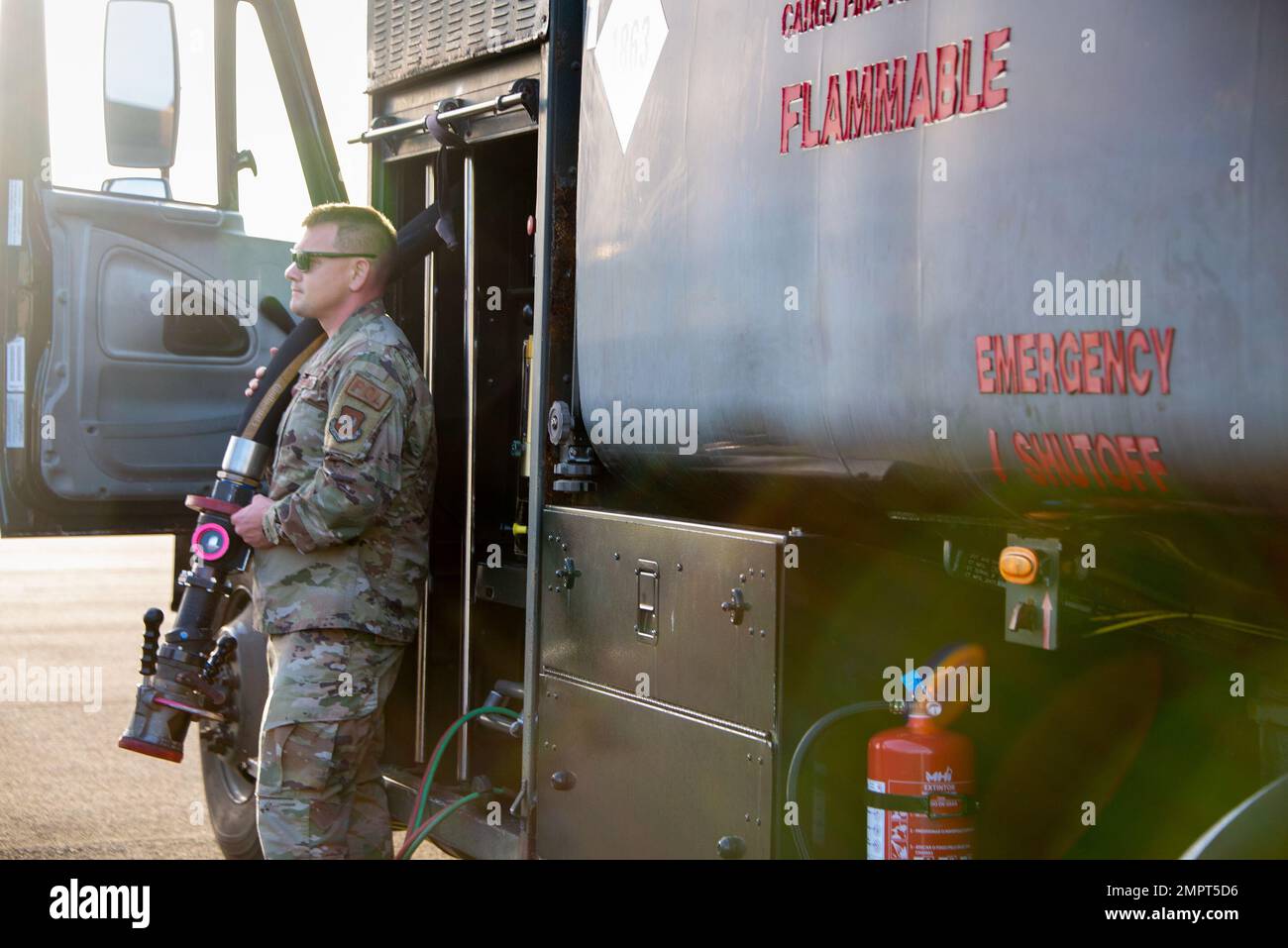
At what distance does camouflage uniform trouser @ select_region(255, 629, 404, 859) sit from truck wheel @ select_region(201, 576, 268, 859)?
2.69ft

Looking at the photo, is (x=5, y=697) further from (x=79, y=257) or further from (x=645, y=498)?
(x=645, y=498)

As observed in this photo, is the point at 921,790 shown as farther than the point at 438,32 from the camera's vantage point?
No

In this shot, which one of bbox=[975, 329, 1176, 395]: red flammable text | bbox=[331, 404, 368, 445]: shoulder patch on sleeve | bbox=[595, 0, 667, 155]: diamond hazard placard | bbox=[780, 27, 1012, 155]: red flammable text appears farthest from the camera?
bbox=[331, 404, 368, 445]: shoulder patch on sleeve

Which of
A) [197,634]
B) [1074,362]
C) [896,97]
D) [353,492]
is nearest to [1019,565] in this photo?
[1074,362]

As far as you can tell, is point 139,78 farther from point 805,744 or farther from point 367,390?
point 805,744

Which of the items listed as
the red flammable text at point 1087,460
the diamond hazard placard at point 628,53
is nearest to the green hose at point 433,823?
the diamond hazard placard at point 628,53

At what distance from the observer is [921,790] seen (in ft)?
9.20

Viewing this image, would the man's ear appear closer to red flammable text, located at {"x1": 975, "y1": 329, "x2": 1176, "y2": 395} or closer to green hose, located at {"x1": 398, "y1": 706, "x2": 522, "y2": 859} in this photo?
green hose, located at {"x1": 398, "y1": 706, "x2": 522, "y2": 859}

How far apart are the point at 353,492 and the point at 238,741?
147 centimetres

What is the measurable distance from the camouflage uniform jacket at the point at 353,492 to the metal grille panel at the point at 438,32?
733 millimetres

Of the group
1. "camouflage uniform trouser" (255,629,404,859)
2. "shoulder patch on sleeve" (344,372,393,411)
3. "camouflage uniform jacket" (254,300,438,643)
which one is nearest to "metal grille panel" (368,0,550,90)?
"camouflage uniform jacket" (254,300,438,643)

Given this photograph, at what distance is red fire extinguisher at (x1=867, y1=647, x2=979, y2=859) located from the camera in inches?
110

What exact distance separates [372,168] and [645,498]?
1.76 meters

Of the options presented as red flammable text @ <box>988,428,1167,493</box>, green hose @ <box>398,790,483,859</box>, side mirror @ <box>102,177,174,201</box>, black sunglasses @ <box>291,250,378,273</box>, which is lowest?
green hose @ <box>398,790,483,859</box>
